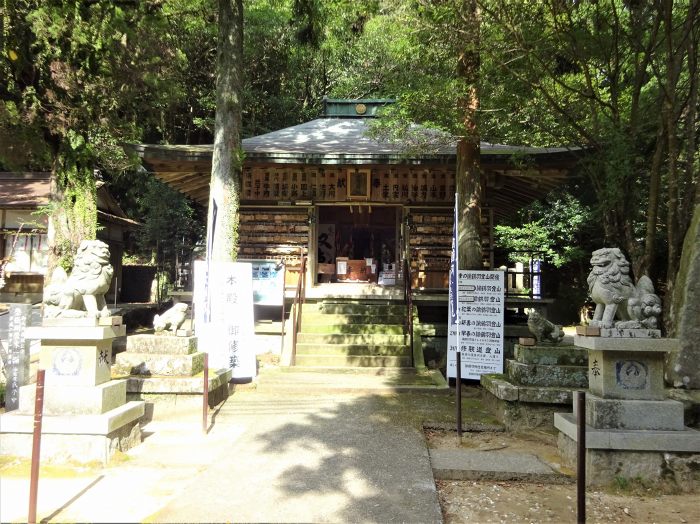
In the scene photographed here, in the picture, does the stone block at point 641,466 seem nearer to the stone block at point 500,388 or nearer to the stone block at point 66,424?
the stone block at point 500,388

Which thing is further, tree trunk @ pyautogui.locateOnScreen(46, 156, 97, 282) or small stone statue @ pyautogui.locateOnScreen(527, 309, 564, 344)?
tree trunk @ pyautogui.locateOnScreen(46, 156, 97, 282)

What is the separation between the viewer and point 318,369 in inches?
316

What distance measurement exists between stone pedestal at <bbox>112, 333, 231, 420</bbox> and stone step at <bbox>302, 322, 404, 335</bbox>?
2854mm

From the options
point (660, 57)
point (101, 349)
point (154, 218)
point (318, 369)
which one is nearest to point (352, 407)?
point (318, 369)

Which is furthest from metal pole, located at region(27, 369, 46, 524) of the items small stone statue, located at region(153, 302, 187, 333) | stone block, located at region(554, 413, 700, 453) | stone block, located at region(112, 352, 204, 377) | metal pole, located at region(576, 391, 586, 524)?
stone block, located at region(554, 413, 700, 453)

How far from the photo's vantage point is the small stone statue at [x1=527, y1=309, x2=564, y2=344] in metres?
5.90

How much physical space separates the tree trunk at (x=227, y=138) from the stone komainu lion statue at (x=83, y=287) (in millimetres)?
3173

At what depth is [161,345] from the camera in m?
6.20

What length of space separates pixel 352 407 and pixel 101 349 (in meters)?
3.15

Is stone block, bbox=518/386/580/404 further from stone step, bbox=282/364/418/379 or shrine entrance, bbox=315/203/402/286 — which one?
shrine entrance, bbox=315/203/402/286

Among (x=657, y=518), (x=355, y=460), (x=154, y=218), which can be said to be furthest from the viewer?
(x=154, y=218)

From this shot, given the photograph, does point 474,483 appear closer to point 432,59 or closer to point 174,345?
point 174,345

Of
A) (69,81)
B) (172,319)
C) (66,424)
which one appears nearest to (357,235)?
(69,81)

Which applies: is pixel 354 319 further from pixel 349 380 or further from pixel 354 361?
pixel 349 380
